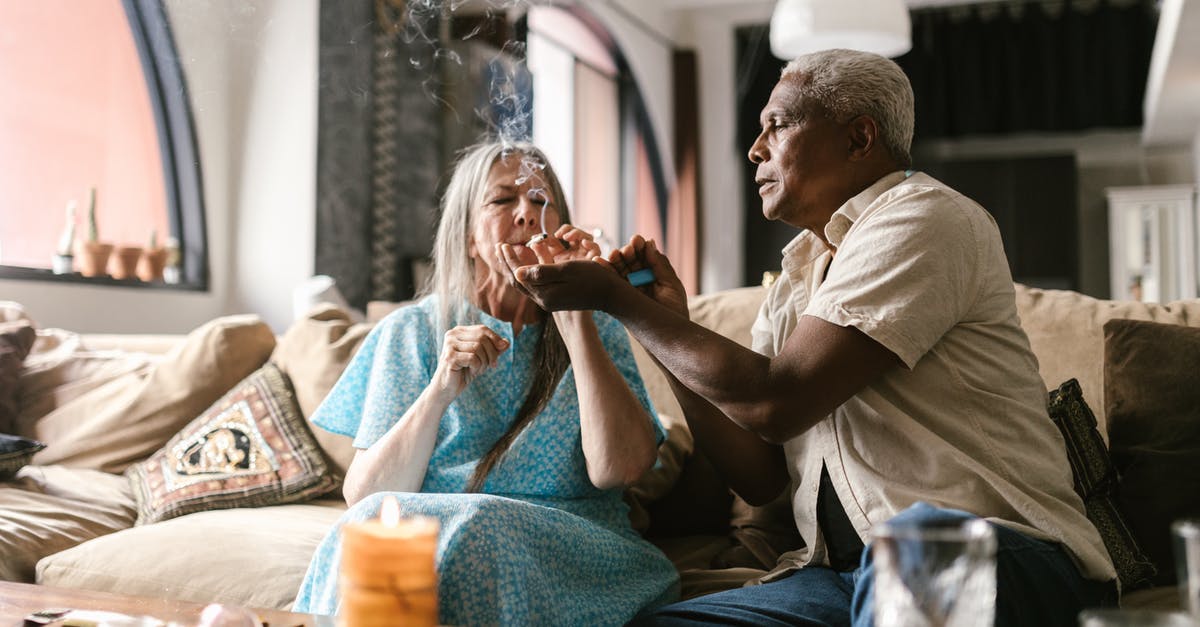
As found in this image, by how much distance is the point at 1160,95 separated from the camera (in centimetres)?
601

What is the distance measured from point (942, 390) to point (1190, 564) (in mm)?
634

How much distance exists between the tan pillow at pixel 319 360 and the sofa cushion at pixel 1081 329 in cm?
151

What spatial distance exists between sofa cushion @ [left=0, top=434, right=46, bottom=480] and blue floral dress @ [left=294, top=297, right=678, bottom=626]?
3.14 ft

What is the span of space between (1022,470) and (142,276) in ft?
12.4

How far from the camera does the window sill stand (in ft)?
12.2

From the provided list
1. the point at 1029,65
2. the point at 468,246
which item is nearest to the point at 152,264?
the point at 468,246

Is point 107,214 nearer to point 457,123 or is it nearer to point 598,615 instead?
point 457,123

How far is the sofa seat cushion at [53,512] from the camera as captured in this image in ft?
6.73

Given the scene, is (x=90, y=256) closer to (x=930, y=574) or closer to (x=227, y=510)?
(x=227, y=510)

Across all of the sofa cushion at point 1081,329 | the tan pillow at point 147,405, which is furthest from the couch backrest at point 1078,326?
the tan pillow at point 147,405

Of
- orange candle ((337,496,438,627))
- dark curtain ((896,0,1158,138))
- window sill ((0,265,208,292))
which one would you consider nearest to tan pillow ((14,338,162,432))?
window sill ((0,265,208,292))

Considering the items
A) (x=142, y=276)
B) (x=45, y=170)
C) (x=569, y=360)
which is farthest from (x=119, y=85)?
(x=569, y=360)

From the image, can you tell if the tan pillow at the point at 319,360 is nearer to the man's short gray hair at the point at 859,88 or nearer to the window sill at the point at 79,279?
the man's short gray hair at the point at 859,88

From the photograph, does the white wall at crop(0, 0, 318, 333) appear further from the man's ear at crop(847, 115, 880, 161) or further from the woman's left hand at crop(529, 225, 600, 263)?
the man's ear at crop(847, 115, 880, 161)
